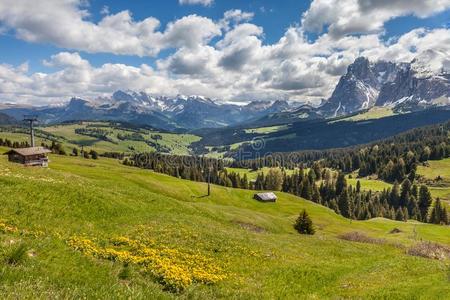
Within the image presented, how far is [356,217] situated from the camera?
628 feet

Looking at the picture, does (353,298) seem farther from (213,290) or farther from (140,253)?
(140,253)

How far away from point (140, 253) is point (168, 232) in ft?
31.5

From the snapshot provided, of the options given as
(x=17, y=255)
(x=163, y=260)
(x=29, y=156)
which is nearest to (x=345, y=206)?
(x=29, y=156)

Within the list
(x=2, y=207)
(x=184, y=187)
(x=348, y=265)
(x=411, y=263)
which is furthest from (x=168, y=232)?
(x=184, y=187)

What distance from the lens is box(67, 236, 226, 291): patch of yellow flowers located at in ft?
66.1

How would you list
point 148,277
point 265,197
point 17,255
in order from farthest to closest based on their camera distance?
point 265,197
point 148,277
point 17,255

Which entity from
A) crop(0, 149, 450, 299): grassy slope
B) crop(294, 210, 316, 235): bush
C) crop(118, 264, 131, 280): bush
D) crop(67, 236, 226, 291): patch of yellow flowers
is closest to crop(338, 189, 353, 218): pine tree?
crop(294, 210, 316, 235): bush

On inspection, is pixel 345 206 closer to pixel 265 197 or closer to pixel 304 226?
pixel 265 197

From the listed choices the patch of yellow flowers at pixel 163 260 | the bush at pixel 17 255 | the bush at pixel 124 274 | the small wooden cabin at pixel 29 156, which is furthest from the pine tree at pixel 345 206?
the bush at pixel 17 255

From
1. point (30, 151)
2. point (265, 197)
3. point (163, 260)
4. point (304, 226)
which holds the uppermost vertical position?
point (30, 151)

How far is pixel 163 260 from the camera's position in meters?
23.7

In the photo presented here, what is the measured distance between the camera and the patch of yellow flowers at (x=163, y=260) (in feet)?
66.1

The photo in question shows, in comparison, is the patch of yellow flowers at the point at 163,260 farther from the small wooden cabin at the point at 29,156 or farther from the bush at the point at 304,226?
the small wooden cabin at the point at 29,156

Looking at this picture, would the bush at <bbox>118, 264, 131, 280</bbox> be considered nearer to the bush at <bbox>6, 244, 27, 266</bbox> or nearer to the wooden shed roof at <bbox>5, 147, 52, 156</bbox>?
the bush at <bbox>6, 244, 27, 266</bbox>
